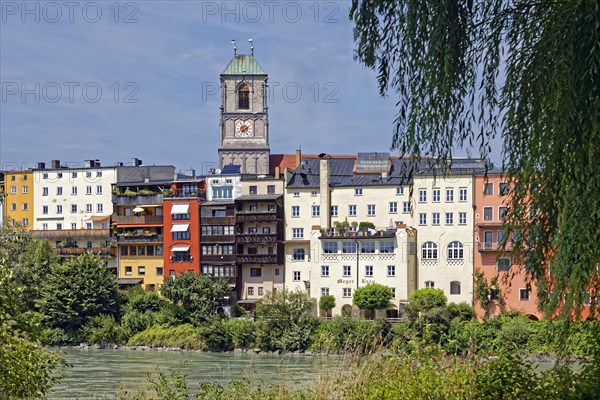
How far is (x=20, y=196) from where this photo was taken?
9312cm

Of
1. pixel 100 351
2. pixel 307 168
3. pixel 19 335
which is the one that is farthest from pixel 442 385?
pixel 307 168

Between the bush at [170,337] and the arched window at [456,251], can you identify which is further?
Result: the arched window at [456,251]

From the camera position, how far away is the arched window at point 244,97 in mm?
114162

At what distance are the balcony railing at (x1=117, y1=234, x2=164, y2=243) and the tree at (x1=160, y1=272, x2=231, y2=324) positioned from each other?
7.07m

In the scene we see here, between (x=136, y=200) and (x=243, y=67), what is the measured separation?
1310 inches

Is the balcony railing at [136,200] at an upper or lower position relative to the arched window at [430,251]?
upper

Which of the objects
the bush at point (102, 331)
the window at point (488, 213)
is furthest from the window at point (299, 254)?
the window at point (488, 213)

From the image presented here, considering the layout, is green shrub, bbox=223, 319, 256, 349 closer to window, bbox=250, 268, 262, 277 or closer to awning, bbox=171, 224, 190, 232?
window, bbox=250, 268, 262, 277

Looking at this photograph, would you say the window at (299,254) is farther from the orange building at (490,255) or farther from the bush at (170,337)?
the orange building at (490,255)

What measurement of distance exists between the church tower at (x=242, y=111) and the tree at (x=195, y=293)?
3684 centimetres

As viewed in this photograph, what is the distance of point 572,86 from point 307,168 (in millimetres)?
70572

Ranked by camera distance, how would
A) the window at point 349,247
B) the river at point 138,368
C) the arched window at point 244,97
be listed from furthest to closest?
the arched window at point 244,97 < the window at point 349,247 < the river at point 138,368

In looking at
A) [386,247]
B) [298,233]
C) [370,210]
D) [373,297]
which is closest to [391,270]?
[386,247]

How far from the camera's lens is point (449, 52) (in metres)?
12.4
